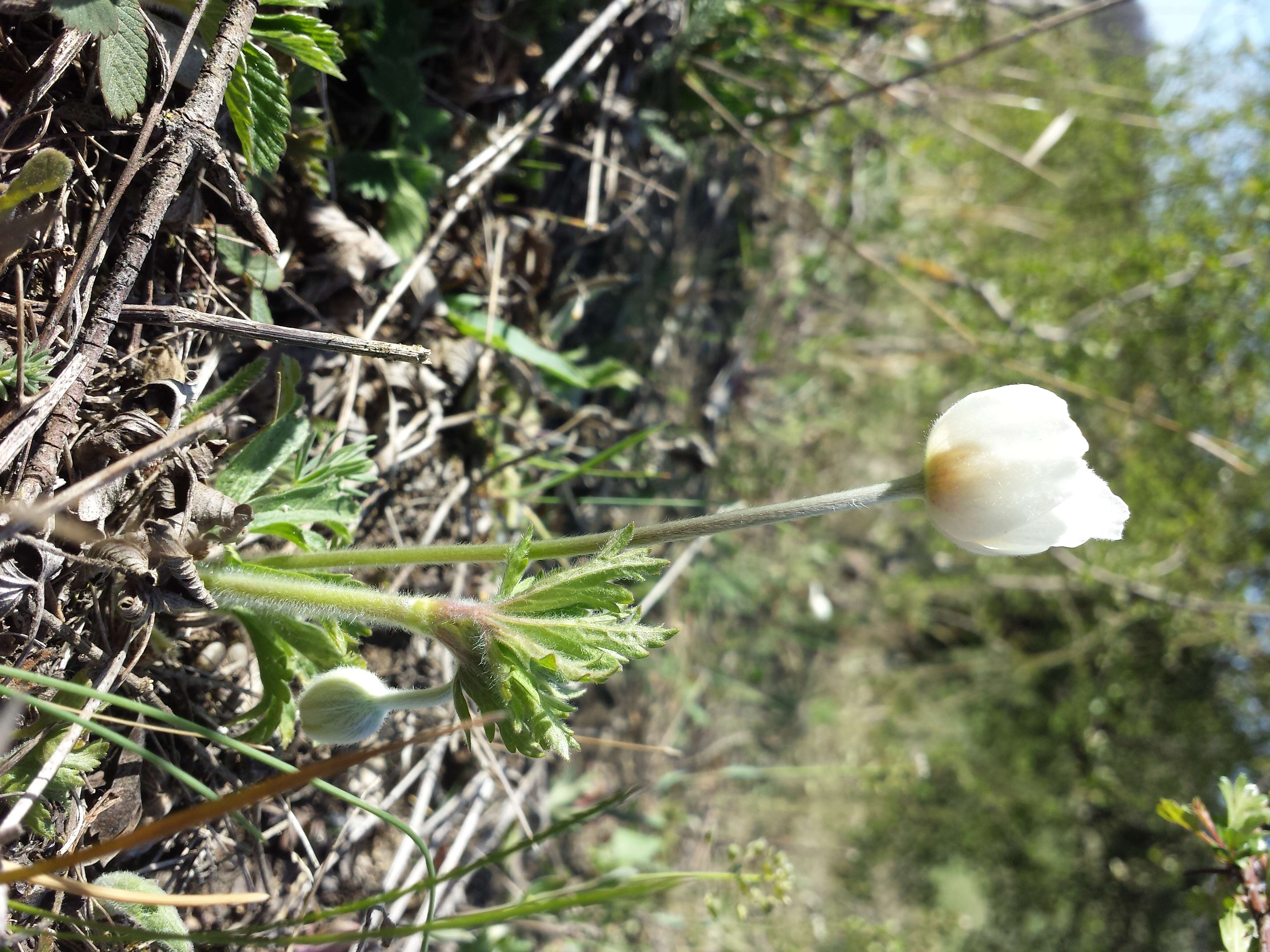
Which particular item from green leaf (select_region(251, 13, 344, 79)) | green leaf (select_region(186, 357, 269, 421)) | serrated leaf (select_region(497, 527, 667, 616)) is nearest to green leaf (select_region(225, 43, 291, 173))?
green leaf (select_region(251, 13, 344, 79))

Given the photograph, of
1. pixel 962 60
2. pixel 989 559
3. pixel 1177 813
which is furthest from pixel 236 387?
pixel 989 559

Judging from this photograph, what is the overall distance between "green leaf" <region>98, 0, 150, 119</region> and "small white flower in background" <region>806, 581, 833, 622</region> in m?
3.01

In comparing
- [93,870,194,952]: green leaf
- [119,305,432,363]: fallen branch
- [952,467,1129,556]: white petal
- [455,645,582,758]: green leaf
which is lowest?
[93,870,194,952]: green leaf

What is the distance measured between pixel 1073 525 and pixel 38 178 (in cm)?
131

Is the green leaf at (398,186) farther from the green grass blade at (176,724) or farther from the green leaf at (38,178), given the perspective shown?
the green grass blade at (176,724)

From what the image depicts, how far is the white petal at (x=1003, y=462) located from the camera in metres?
0.97

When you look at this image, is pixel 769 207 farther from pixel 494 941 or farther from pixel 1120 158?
pixel 494 941

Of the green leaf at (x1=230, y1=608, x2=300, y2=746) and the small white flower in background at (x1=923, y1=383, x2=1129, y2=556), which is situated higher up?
the small white flower in background at (x1=923, y1=383, x2=1129, y2=556)

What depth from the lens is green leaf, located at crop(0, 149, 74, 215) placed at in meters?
0.94

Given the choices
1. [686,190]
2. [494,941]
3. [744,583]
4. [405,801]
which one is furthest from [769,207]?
[494,941]

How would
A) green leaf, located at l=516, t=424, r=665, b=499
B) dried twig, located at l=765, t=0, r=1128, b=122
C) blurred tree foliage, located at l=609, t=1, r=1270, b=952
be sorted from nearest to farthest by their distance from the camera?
1. green leaf, located at l=516, t=424, r=665, b=499
2. dried twig, located at l=765, t=0, r=1128, b=122
3. blurred tree foliage, located at l=609, t=1, r=1270, b=952

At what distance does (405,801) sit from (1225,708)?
4.07m

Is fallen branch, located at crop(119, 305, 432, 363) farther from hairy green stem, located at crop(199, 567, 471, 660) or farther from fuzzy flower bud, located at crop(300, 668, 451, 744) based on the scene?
fuzzy flower bud, located at crop(300, 668, 451, 744)

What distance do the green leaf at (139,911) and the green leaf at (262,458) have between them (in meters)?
0.55
